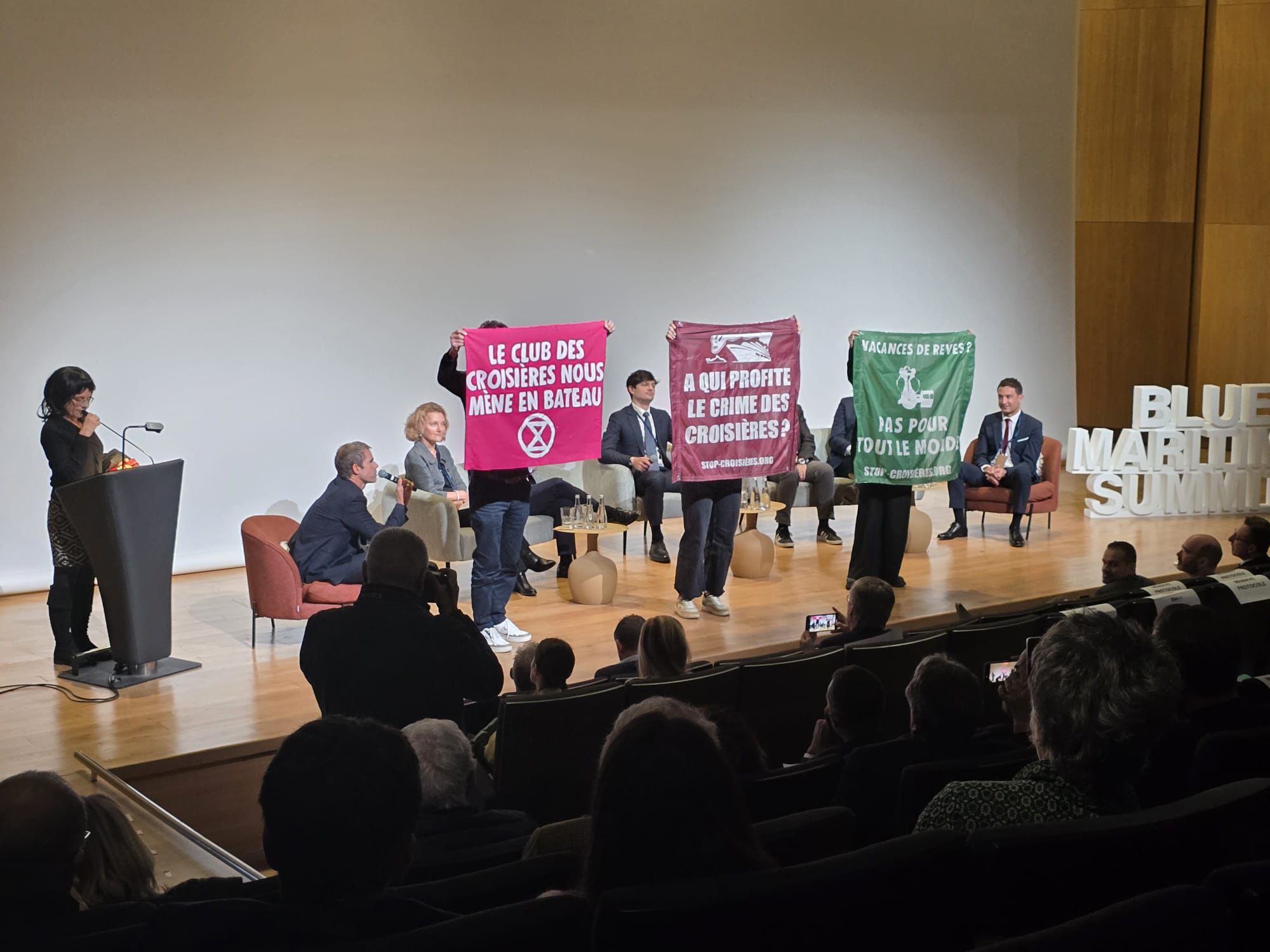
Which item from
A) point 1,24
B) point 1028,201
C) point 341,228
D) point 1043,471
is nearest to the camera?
point 1,24

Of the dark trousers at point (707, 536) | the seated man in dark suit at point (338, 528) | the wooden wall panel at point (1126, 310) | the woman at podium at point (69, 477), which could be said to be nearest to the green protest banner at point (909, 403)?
the dark trousers at point (707, 536)

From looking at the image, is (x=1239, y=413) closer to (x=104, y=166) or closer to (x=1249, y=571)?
(x=1249, y=571)

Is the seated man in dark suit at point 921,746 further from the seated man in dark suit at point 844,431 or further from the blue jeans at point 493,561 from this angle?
the seated man in dark suit at point 844,431

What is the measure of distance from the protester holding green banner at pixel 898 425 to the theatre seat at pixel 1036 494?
1.59 meters

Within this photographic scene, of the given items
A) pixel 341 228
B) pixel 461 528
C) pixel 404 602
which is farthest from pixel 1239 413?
pixel 404 602

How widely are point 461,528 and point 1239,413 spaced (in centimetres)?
648

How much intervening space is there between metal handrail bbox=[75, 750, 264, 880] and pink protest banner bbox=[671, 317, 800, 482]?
336cm

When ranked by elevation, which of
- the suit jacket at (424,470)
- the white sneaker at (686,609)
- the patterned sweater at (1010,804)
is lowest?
the white sneaker at (686,609)

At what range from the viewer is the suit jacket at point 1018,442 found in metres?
8.99

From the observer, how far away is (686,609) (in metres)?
6.85

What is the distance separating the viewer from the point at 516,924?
174 cm

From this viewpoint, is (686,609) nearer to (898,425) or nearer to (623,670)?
(898,425)

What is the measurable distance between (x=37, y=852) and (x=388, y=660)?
1.49 metres

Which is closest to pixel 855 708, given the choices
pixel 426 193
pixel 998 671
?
pixel 998 671
